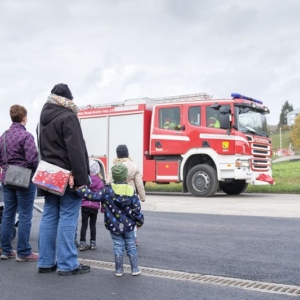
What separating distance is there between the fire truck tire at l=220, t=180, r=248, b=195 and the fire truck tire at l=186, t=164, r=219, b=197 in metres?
1.75

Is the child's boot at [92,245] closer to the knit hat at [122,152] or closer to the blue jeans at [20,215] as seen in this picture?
the blue jeans at [20,215]

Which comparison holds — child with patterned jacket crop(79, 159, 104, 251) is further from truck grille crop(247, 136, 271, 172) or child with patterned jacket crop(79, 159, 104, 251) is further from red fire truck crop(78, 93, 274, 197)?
truck grille crop(247, 136, 271, 172)

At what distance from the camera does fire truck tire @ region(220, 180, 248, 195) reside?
17.1 meters

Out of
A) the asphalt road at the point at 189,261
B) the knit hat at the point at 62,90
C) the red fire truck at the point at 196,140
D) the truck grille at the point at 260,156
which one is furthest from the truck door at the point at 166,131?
the knit hat at the point at 62,90

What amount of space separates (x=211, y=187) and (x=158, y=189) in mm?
4947

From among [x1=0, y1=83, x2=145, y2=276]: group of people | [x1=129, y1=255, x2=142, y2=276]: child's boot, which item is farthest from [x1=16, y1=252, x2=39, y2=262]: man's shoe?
[x1=129, y1=255, x2=142, y2=276]: child's boot

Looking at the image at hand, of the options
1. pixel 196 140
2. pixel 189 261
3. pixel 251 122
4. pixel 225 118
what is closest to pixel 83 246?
pixel 189 261

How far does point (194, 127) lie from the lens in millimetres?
15867

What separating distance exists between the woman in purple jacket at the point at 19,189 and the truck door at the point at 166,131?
1027cm

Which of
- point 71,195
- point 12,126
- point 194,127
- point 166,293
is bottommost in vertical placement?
point 166,293

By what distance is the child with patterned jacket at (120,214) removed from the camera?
204 inches

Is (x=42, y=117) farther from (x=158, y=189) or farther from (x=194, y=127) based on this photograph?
(x=158, y=189)

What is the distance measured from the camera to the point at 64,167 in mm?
5285

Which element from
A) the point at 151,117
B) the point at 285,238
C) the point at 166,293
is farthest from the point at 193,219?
the point at 151,117
